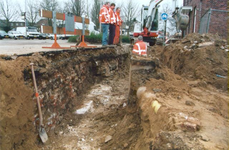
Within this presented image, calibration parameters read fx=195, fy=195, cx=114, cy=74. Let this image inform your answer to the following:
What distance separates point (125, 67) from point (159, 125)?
6754mm

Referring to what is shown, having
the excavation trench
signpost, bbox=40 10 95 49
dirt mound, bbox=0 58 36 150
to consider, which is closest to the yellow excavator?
signpost, bbox=40 10 95 49

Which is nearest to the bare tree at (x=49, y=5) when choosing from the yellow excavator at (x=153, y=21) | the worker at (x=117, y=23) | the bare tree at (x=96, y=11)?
the bare tree at (x=96, y=11)

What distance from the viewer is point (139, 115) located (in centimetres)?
386

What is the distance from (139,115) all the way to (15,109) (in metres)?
2.21

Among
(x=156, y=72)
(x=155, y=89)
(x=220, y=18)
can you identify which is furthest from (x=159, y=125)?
(x=220, y=18)

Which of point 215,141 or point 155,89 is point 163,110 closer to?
point 215,141

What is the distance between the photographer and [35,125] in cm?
354

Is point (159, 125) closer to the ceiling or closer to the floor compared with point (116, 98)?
closer to the ceiling

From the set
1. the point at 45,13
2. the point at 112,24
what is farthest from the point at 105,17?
the point at 45,13

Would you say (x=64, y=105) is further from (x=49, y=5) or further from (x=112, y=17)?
(x=49, y=5)

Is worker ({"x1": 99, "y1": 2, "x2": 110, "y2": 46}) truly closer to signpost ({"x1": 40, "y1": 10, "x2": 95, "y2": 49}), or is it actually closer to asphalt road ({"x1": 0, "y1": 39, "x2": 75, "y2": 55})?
signpost ({"x1": 40, "y1": 10, "x2": 95, "y2": 49})

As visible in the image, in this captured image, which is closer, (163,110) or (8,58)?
(163,110)

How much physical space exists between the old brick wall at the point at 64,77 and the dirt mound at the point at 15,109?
20cm

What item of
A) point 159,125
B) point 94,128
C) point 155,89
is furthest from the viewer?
point 94,128
